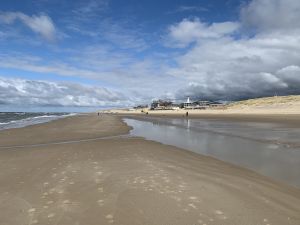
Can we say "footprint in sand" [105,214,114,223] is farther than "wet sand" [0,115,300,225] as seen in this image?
No

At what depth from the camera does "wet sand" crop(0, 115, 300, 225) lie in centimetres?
615

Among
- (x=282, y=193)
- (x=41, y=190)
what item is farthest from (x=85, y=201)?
(x=282, y=193)

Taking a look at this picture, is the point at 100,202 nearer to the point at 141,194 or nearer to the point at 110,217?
the point at 110,217

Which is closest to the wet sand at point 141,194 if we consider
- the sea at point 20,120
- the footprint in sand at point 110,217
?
the footprint in sand at point 110,217

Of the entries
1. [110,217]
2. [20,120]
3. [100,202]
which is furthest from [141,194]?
[20,120]

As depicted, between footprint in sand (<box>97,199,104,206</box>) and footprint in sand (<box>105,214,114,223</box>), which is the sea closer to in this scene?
footprint in sand (<box>97,199,104,206</box>)

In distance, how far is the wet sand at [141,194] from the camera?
615 cm

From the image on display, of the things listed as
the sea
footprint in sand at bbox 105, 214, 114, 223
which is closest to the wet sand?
footprint in sand at bbox 105, 214, 114, 223

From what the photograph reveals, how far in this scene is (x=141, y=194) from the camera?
7707 mm

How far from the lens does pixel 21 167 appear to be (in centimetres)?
1162

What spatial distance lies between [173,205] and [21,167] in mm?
7431

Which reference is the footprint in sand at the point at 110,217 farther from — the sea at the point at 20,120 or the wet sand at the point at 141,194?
the sea at the point at 20,120

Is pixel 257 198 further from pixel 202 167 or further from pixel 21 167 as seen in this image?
pixel 21 167

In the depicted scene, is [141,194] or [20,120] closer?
[141,194]
